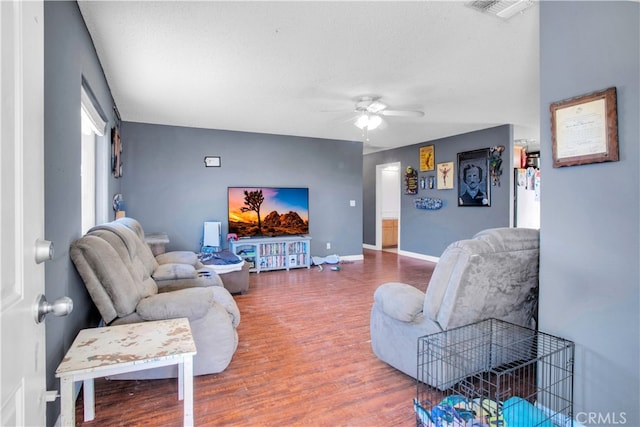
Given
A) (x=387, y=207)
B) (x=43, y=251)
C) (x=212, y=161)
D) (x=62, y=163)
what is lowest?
(x=43, y=251)

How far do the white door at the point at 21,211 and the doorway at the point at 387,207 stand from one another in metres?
7.42

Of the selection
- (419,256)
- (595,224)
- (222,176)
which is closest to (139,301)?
(595,224)

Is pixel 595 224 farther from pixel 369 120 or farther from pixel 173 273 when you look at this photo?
pixel 173 273

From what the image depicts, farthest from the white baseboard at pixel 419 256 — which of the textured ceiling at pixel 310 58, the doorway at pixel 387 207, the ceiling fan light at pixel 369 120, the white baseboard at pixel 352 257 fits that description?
the ceiling fan light at pixel 369 120

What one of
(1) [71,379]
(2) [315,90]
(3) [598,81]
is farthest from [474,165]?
(1) [71,379]

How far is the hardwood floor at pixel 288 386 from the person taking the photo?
6.08 feet

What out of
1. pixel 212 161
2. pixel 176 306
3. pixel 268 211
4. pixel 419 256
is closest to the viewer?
pixel 176 306

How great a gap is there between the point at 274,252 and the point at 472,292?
409cm

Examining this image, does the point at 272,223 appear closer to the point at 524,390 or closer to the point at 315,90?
the point at 315,90

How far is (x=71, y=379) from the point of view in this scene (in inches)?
54.8

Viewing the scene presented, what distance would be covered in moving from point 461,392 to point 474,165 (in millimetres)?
4632

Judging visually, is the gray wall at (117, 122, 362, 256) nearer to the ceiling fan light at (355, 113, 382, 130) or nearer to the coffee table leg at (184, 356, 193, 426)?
the ceiling fan light at (355, 113, 382, 130)

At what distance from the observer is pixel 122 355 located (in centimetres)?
151

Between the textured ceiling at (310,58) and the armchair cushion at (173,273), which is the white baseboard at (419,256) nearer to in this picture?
the textured ceiling at (310,58)
